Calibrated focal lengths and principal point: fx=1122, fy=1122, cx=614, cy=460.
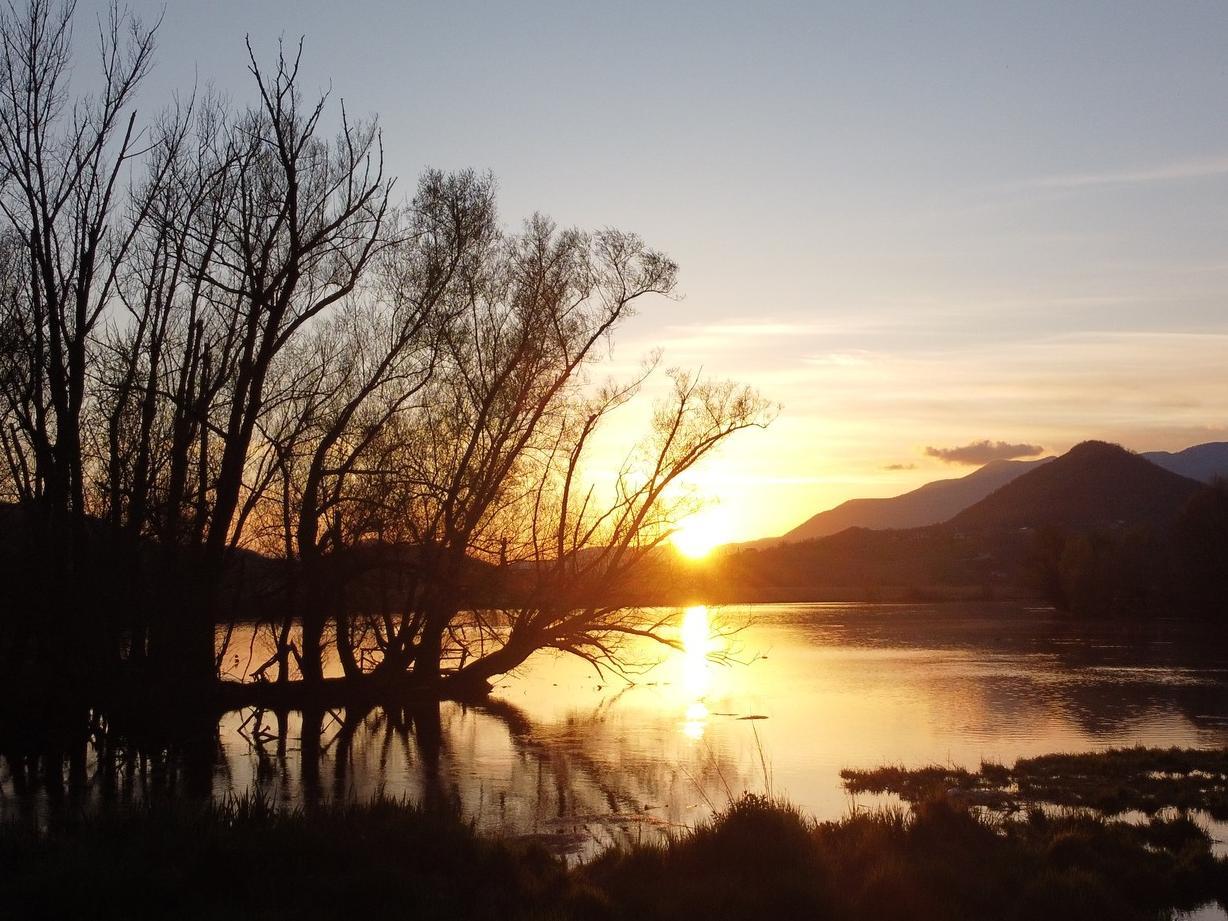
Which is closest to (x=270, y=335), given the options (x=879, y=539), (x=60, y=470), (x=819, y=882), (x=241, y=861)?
(x=60, y=470)

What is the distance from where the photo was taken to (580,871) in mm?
10414

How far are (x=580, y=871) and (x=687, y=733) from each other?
13.4 metres

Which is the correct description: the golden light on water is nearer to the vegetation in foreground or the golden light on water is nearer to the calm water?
the calm water

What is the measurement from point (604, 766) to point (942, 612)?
5996cm

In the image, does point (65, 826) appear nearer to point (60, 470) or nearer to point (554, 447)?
point (60, 470)

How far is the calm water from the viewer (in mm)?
16578

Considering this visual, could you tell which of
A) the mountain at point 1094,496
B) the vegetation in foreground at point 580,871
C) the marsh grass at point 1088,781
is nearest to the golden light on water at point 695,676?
the marsh grass at point 1088,781

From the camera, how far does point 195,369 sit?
23484mm

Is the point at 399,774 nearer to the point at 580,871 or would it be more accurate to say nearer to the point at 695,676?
the point at 580,871

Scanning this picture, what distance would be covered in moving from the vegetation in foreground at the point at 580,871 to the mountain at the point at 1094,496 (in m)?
→ 161

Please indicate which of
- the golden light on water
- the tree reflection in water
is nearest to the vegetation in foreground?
the tree reflection in water

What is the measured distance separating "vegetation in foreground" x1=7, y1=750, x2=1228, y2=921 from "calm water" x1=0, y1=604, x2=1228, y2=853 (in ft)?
9.09

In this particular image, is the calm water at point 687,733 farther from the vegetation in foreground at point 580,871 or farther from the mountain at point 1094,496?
the mountain at point 1094,496

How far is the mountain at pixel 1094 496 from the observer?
553 feet
